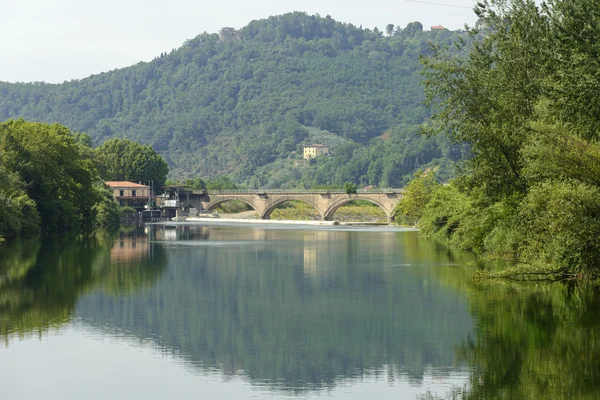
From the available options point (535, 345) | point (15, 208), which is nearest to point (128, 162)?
point (15, 208)

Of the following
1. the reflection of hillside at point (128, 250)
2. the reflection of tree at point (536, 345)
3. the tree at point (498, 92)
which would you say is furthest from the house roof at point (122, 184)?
the reflection of tree at point (536, 345)

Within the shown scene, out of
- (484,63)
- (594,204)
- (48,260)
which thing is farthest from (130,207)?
(594,204)

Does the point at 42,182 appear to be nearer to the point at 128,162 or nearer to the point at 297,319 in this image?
the point at 297,319

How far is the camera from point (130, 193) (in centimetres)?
14425

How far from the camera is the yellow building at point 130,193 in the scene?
14012 cm

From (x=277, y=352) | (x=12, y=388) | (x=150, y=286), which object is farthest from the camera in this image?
(x=150, y=286)

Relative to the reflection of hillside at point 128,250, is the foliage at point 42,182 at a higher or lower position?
higher

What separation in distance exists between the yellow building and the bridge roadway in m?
9.25

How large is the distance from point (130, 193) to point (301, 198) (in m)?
23.8

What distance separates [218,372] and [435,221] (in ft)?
172

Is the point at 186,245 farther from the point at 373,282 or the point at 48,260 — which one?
the point at 373,282

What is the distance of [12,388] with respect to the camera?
68.2 feet

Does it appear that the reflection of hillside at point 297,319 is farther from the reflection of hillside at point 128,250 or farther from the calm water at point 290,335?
the reflection of hillside at point 128,250

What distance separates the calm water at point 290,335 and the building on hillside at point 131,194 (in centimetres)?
9490
